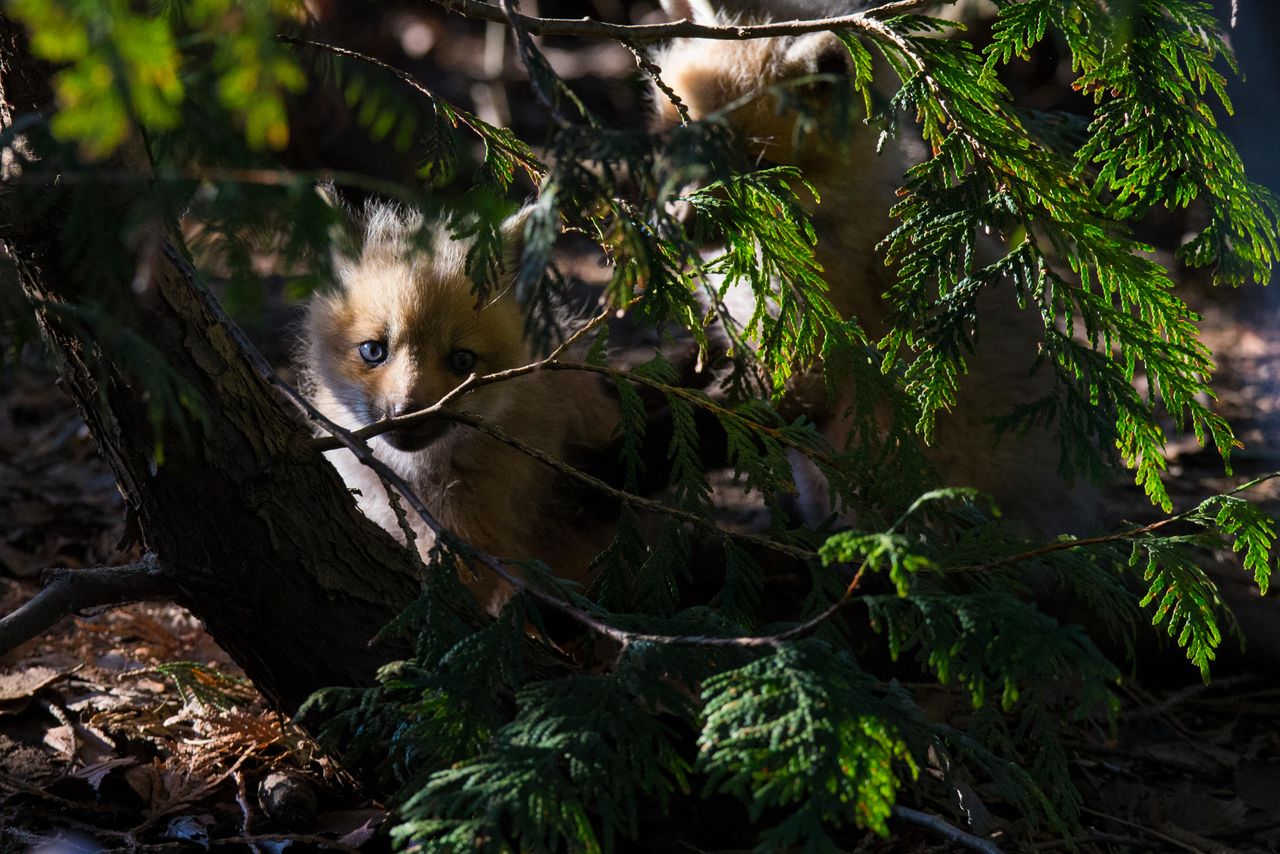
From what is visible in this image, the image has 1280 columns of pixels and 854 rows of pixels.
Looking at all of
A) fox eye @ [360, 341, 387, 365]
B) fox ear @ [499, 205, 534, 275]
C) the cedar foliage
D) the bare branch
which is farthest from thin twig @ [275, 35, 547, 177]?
the bare branch

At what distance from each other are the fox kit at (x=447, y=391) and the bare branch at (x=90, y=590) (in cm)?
99

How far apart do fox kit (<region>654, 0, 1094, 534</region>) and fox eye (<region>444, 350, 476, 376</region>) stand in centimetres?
137

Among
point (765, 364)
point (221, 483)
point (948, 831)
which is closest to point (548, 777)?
point (948, 831)

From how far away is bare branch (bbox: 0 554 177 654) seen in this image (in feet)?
7.32

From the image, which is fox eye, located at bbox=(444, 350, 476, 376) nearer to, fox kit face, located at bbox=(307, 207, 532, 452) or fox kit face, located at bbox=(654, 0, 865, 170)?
fox kit face, located at bbox=(307, 207, 532, 452)

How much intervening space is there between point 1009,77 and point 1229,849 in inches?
242

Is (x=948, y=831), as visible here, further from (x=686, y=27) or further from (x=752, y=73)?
(x=752, y=73)

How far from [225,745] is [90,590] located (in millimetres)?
678

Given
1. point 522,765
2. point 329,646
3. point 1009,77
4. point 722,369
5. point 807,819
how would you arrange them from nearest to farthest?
point 807,819 < point 522,765 < point 329,646 < point 722,369 < point 1009,77

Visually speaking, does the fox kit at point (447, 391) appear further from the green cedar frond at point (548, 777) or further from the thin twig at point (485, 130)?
the green cedar frond at point (548, 777)

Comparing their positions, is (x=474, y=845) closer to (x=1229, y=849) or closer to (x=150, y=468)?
(x=150, y=468)

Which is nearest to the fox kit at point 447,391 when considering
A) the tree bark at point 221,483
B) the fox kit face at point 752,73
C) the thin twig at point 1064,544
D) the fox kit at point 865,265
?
the tree bark at point 221,483

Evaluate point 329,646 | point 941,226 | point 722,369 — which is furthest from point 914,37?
point 722,369

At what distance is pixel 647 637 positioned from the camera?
1763mm
